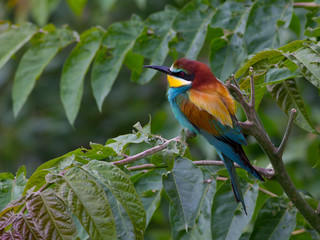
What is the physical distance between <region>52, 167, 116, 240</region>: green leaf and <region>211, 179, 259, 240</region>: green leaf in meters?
0.54

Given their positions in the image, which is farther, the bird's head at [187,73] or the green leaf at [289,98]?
the bird's head at [187,73]

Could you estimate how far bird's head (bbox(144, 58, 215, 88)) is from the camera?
2094 mm

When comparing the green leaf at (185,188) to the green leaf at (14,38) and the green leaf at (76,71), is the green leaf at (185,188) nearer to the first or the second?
the green leaf at (76,71)

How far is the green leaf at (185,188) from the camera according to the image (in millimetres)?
1459

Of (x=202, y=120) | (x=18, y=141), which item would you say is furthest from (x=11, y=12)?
(x=202, y=120)

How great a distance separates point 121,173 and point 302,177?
2.17 m

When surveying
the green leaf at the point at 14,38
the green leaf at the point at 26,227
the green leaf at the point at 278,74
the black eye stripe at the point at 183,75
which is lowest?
the black eye stripe at the point at 183,75

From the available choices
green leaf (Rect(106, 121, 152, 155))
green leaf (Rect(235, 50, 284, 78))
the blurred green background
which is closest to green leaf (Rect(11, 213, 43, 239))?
green leaf (Rect(106, 121, 152, 155))

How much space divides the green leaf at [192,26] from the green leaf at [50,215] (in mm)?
1173

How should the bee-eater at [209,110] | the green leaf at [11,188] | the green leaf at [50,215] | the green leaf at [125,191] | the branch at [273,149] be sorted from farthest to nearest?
the bee-eater at [209,110]
the green leaf at [11,188]
the branch at [273,149]
the green leaf at [125,191]
the green leaf at [50,215]

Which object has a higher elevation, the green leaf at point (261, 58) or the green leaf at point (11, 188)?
the green leaf at point (261, 58)

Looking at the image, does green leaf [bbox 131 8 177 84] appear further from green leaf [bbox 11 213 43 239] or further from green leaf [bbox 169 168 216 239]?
green leaf [bbox 11 213 43 239]

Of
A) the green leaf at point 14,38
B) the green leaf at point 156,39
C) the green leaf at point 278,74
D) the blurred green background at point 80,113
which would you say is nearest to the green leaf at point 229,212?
the green leaf at point 278,74

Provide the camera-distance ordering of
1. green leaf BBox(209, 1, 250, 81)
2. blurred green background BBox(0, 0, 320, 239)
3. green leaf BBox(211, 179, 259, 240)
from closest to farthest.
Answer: green leaf BBox(211, 179, 259, 240)
green leaf BBox(209, 1, 250, 81)
blurred green background BBox(0, 0, 320, 239)
